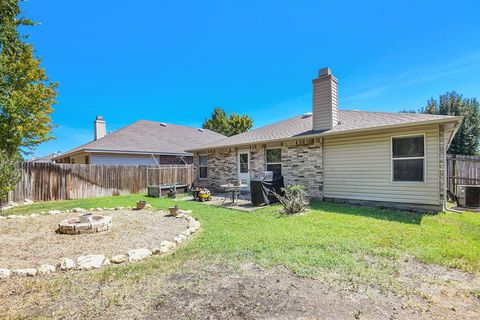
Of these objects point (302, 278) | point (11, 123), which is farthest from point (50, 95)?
point (302, 278)

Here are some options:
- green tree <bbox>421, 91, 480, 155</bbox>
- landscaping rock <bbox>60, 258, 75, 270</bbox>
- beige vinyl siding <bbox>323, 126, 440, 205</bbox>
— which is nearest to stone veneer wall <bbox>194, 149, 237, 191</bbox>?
beige vinyl siding <bbox>323, 126, 440, 205</bbox>

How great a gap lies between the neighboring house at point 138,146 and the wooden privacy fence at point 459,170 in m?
13.2

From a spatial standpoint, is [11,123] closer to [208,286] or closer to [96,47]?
[96,47]

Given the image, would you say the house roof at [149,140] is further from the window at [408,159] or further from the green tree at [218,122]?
the window at [408,159]

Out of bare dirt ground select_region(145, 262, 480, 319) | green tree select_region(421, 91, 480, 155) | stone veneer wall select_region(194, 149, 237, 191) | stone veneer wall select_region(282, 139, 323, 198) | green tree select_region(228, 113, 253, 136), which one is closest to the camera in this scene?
bare dirt ground select_region(145, 262, 480, 319)

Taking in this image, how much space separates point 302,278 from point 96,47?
45.4 feet

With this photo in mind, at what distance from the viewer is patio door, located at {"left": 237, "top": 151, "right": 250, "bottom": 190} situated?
11.7m

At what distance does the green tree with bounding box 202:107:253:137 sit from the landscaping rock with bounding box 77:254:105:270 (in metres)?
27.1

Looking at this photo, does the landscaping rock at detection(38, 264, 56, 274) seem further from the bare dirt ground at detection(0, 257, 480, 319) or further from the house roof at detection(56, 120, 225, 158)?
the house roof at detection(56, 120, 225, 158)

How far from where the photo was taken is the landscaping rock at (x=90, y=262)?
3635 millimetres

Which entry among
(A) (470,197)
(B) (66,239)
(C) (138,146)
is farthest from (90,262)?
(C) (138,146)

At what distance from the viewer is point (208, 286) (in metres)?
2.91

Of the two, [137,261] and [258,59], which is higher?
[258,59]

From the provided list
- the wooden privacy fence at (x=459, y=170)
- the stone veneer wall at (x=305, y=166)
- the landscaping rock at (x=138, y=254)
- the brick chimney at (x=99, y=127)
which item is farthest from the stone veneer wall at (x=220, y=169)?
the wooden privacy fence at (x=459, y=170)
